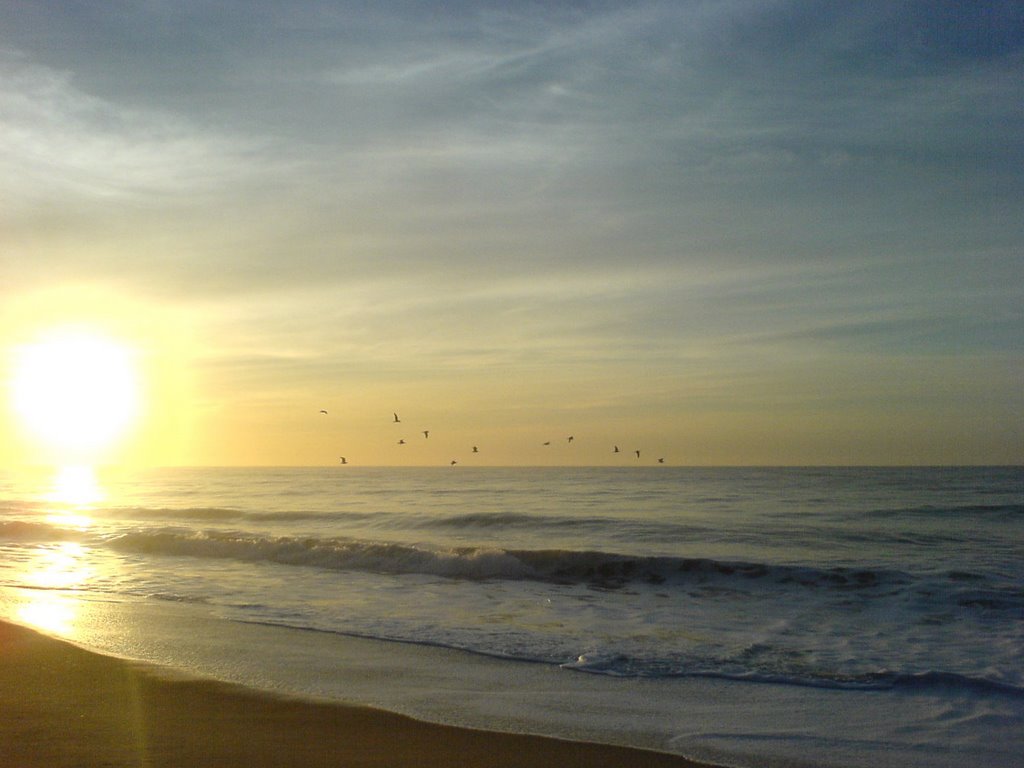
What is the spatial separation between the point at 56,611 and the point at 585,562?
11941mm

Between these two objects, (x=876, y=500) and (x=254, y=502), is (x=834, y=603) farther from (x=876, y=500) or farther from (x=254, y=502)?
(x=254, y=502)

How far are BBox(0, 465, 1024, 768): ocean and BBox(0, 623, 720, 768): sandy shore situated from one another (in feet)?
1.57

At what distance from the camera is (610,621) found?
14039 millimetres

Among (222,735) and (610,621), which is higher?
(222,735)

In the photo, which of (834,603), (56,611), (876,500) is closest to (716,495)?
(876,500)

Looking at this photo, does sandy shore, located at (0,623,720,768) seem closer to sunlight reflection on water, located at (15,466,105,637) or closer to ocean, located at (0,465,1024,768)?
ocean, located at (0,465,1024,768)

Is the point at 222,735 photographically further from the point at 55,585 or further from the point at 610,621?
the point at 55,585

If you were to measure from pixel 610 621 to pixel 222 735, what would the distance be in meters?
7.80

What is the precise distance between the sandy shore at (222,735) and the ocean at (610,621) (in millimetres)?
479

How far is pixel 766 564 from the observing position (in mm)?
20312

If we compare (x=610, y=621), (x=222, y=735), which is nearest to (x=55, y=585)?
(x=610, y=621)

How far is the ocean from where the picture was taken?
27.3 ft

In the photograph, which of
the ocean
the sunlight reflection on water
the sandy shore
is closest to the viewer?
the sandy shore

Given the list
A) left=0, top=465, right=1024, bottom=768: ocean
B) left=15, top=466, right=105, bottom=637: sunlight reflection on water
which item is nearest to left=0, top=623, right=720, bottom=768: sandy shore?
left=0, top=465, right=1024, bottom=768: ocean
